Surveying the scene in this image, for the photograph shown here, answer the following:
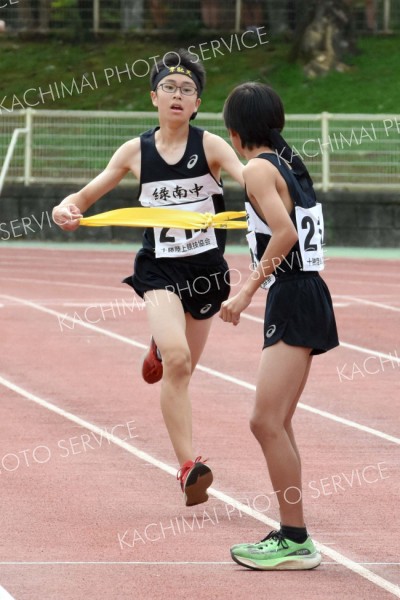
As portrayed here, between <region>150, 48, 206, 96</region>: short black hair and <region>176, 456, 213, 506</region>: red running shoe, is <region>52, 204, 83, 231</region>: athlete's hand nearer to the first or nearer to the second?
<region>150, 48, 206, 96</region>: short black hair

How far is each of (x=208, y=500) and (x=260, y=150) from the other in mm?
2198

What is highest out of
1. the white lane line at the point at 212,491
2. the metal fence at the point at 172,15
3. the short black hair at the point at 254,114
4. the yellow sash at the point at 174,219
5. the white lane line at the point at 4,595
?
the metal fence at the point at 172,15

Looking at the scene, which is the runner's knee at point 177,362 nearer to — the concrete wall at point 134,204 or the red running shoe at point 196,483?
the red running shoe at point 196,483

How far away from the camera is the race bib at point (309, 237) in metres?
6.66

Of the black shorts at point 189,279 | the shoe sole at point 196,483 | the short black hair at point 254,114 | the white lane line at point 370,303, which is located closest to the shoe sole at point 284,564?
the shoe sole at point 196,483

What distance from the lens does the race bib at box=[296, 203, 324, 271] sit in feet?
21.9

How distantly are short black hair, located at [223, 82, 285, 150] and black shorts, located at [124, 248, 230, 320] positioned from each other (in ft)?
5.24

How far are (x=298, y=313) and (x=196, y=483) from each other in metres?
1.17

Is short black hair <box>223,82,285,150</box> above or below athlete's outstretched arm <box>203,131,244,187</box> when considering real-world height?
above

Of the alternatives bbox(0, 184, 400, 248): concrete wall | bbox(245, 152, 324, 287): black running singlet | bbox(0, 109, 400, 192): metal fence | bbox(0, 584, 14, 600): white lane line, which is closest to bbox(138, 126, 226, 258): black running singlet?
bbox(245, 152, 324, 287): black running singlet

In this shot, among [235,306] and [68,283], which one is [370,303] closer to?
[68,283]

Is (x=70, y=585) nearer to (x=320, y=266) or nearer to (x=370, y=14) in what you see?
(x=320, y=266)

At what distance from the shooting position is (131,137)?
28109 millimetres

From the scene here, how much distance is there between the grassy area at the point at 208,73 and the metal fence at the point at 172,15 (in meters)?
0.45
